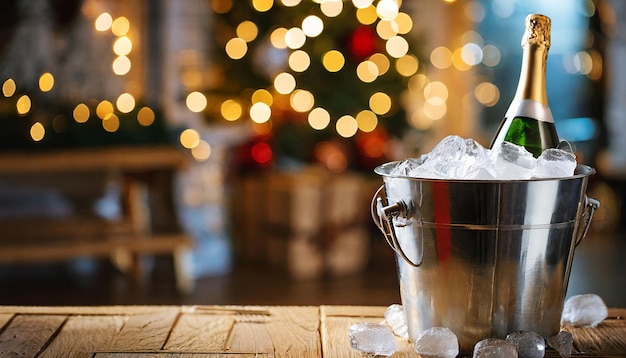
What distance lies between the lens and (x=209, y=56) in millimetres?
4895

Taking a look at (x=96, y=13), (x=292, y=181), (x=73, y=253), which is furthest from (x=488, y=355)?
(x=96, y=13)

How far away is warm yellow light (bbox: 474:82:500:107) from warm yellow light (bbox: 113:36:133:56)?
254 cm

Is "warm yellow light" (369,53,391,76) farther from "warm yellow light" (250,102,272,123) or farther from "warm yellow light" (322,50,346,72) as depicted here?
"warm yellow light" (250,102,272,123)

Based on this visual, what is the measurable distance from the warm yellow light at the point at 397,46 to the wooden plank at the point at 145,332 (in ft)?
13.0

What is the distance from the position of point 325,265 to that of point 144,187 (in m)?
1.06

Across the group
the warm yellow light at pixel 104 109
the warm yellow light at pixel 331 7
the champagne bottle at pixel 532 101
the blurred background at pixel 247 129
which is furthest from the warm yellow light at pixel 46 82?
the champagne bottle at pixel 532 101

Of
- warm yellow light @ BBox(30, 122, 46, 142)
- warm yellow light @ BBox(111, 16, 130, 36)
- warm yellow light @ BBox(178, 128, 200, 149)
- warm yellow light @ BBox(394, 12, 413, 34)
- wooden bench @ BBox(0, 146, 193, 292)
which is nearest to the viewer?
wooden bench @ BBox(0, 146, 193, 292)

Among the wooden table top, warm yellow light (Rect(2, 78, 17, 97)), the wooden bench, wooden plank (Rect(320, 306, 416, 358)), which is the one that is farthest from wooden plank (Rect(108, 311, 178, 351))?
warm yellow light (Rect(2, 78, 17, 97))

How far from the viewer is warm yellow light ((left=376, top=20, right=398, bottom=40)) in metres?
5.02

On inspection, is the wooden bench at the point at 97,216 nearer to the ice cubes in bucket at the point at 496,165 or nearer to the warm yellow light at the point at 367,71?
→ the warm yellow light at the point at 367,71

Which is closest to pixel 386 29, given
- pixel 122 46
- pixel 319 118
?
pixel 319 118

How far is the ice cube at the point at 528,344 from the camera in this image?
39.1 inches

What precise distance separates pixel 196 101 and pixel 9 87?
3.67 feet

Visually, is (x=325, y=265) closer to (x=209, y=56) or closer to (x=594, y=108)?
(x=209, y=56)
